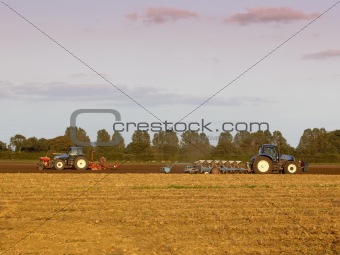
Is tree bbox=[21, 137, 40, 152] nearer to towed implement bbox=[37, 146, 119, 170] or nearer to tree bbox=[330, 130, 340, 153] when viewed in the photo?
tree bbox=[330, 130, 340, 153]

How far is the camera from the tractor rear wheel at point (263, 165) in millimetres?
37375

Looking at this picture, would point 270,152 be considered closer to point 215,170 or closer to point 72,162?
point 215,170

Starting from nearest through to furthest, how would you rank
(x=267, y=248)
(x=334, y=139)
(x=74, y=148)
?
(x=267, y=248), (x=74, y=148), (x=334, y=139)

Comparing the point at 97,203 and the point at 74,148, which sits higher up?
the point at 74,148

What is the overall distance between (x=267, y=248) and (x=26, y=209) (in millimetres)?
9464

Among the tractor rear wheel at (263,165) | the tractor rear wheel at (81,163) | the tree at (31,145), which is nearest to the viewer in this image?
the tractor rear wheel at (263,165)

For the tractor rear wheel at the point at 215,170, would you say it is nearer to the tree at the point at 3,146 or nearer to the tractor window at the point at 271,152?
the tractor window at the point at 271,152

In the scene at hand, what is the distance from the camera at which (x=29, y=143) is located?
114m

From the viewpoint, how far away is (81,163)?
4222cm

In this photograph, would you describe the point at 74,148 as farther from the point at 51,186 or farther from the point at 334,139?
the point at 334,139

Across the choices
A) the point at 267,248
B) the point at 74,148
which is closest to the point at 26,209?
the point at 267,248

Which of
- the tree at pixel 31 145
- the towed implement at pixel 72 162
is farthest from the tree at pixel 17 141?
the towed implement at pixel 72 162

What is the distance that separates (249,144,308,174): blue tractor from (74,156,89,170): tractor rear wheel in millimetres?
12156

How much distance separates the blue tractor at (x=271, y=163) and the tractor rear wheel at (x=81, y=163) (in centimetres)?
1216
